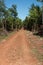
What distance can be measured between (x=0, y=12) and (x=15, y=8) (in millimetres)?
34367

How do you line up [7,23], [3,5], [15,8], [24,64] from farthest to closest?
[15,8]
[7,23]
[3,5]
[24,64]

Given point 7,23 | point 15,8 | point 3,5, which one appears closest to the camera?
point 3,5

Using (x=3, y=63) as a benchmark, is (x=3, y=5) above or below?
above

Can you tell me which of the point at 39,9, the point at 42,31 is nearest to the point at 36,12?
the point at 39,9

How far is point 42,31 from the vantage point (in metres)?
37.4

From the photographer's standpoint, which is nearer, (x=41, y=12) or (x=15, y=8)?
(x=41, y=12)

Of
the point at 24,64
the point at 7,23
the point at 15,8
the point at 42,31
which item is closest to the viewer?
the point at 24,64

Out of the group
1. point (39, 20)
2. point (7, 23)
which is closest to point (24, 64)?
point (39, 20)

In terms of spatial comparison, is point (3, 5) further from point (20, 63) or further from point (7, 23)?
point (20, 63)

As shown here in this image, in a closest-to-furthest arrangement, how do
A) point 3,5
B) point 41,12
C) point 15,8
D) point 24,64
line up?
point 24,64
point 41,12
point 3,5
point 15,8

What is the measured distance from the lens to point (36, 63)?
30.9 ft

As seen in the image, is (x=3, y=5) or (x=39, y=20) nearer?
(x=39, y=20)

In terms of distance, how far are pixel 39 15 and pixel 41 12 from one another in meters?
0.93

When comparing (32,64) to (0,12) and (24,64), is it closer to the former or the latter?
(24,64)
